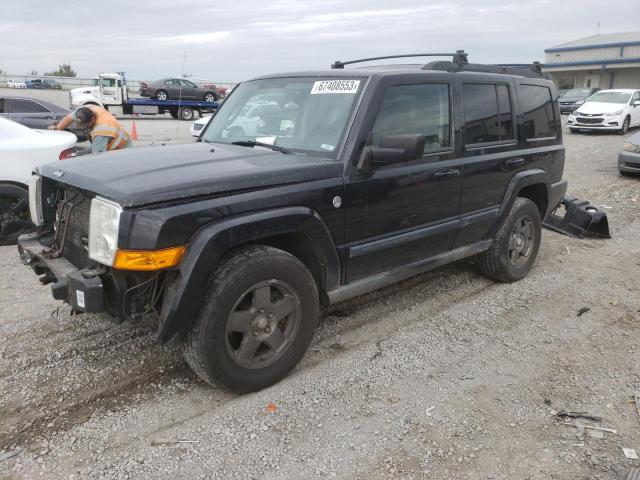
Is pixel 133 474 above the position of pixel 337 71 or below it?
below

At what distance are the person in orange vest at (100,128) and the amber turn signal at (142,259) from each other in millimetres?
4469

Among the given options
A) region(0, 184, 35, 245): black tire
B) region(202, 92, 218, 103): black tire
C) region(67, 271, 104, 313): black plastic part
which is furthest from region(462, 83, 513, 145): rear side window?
region(202, 92, 218, 103): black tire

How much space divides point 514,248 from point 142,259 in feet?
12.3

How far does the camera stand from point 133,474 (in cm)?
256

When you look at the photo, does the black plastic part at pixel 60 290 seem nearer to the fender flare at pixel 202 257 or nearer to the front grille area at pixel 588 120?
the fender flare at pixel 202 257

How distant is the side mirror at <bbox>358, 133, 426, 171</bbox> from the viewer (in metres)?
3.32

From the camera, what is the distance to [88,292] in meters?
2.74

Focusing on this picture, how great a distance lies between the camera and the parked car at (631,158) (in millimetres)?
10695

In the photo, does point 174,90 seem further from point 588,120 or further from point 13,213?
point 13,213

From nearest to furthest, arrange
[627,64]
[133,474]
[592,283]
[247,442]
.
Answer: [133,474], [247,442], [592,283], [627,64]

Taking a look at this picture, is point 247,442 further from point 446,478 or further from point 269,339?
point 446,478

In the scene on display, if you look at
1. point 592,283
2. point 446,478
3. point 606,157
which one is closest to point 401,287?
point 592,283

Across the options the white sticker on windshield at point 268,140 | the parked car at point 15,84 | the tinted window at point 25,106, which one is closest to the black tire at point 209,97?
the tinted window at point 25,106

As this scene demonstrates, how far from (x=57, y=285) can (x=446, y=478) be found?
7.50 feet
